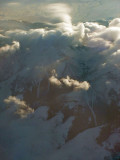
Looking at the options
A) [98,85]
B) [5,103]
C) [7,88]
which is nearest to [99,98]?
[98,85]

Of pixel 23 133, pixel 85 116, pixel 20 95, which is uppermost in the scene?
pixel 20 95

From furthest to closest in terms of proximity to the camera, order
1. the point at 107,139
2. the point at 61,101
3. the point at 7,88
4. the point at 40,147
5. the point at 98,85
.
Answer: the point at 7,88, the point at 98,85, the point at 61,101, the point at 107,139, the point at 40,147

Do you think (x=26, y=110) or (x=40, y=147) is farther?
(x=26, y=110)

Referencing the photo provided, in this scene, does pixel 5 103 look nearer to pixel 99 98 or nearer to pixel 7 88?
pixel 7 88

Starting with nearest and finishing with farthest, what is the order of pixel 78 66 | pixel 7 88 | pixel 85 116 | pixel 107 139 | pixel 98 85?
pixel 107 139 < pixel 85 116 < pixel 98 85 < pixel 7 88 < pixel 78 66

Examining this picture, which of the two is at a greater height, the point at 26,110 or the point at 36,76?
the point at 36,76

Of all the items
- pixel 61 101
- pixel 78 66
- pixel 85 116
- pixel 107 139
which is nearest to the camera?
pixel 107 139

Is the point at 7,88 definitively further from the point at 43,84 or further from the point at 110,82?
the point at 110,82

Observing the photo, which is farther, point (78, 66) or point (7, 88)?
point (78, 66)

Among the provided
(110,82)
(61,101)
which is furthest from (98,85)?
(61,101)
